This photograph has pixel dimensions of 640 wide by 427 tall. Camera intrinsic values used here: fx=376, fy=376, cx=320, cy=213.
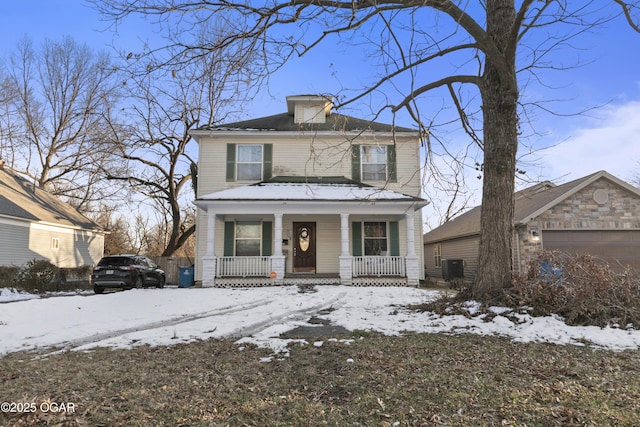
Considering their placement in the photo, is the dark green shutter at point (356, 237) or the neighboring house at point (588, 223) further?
the dark green shutter at point (356, 237)

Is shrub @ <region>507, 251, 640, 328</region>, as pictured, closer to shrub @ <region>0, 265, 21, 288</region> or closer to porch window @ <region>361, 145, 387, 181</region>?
porch window @ <region>361, 145, 387, 181</region>

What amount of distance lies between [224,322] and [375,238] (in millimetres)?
9527

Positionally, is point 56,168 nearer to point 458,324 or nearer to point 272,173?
point 272,173

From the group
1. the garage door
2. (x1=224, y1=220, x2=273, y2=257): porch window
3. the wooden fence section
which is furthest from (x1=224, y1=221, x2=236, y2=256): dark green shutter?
the garage door

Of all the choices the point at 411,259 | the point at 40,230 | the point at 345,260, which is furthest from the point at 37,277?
the point at 411,259

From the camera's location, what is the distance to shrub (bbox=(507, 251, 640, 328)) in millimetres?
5395

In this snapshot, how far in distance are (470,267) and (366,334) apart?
13.3 m

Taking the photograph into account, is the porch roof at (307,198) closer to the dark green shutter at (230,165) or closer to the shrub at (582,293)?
the dark green shutter at (230,165)

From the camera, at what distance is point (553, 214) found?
1359 cm

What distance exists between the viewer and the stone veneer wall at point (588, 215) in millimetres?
13547

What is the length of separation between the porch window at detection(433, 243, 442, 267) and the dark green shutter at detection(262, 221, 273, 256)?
1143 cm

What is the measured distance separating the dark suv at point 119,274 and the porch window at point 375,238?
332 inches

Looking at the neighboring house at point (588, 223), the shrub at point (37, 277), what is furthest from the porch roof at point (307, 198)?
the shrub at point (37, 277)

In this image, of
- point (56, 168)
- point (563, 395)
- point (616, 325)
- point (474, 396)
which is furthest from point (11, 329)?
point (56, 168)
